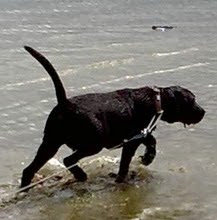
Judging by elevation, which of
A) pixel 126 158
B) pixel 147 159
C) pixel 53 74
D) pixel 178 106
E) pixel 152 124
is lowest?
pixel 147 159

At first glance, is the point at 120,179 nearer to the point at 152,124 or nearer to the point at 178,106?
the point at 152,124

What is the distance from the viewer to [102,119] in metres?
7.71

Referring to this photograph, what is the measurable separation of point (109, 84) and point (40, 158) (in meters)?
4.66

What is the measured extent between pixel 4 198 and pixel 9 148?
1537 mm

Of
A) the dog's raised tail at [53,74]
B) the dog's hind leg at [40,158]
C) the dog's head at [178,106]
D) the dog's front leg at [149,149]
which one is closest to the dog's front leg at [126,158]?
the dog's front leg at [149,149]

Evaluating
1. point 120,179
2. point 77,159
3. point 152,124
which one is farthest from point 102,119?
point 120,179

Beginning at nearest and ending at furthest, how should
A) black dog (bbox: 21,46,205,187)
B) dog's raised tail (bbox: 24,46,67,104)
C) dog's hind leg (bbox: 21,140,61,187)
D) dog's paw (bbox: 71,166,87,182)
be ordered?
dog's raised tail (bbox: 24,46,67,104) → black dog (bbox: 21,46,205,187) → dog's hind leg (bbox: 21,140,61,187) → dog's paw (bbox: 71,166,87,182)

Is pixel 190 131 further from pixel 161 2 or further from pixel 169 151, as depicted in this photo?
pixel 161 2

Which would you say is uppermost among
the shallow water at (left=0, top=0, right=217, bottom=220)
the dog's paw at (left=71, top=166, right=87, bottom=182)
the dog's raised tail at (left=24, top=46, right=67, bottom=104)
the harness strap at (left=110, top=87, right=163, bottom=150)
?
the dog's raised tail at (left=24, top=46, right=67, bottom=104)

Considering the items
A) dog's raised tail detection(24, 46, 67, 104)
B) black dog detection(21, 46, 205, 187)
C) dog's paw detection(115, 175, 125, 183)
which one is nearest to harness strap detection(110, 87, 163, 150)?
black dog detection(21, 46, 205, 187)

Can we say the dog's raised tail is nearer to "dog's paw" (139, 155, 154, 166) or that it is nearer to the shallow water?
the shallow water

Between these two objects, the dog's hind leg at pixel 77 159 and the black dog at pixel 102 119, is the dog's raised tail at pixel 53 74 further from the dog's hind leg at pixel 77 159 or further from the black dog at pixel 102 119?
the dog's hind leg at pixel 77 159

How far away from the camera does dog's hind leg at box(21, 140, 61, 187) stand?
7.64m

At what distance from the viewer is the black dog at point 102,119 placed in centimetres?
751
